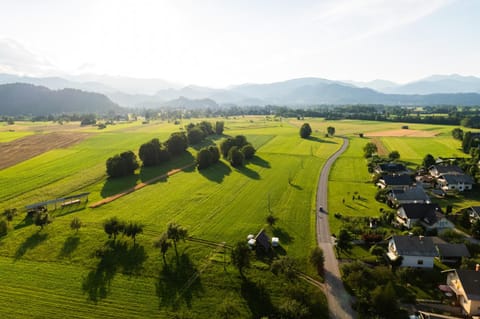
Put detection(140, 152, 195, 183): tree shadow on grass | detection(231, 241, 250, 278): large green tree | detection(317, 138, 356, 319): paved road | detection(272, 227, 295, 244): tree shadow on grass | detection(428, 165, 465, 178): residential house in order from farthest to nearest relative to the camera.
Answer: detection(140, 152, 195, 183): tree shadow on grass < detection(428, 165, 465, 178): residential house < detection(272, 227, 295, 244): tree shadow on grass < detection(231, 241, 250, 278): large green tree < detection(317, 138, 356, 319): paved road

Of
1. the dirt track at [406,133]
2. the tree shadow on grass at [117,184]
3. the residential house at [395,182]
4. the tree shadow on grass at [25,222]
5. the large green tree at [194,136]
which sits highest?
the large green tree at [194,136]

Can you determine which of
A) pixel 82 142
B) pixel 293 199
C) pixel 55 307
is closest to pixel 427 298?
pixel 293 199

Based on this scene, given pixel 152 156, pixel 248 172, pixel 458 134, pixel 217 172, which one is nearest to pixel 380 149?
pixel 458 134

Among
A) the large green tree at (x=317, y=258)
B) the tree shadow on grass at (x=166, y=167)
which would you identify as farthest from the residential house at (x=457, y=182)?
the tree shadow on grass at (x=166, y=167)

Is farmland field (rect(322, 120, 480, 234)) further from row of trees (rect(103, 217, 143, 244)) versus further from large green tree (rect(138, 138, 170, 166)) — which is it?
large green tree (rect(138, 138, 170, 166))

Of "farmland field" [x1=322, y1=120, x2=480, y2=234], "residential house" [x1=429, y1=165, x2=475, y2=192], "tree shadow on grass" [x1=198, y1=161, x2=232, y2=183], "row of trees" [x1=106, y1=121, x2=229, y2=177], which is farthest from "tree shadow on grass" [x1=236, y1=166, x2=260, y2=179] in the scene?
"residential house" [x1=429, y1=165, x2=475, y2=192]

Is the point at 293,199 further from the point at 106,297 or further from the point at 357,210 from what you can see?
the point at 106,297

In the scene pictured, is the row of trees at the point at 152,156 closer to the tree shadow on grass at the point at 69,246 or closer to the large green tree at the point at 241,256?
the tree shadow on grass at the point at 69,246
